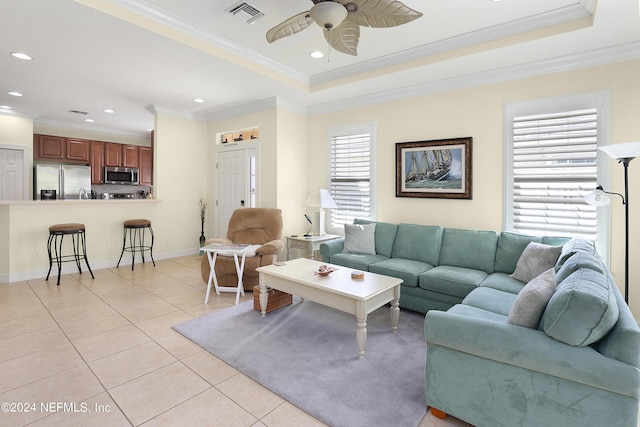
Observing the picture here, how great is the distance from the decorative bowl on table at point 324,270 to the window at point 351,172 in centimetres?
183

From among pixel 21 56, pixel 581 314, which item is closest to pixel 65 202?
pixel 21 56

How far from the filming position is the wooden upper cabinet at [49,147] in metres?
6.77

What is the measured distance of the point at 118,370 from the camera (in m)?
2.37

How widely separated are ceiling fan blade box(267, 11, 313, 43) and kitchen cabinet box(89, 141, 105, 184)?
7000mm

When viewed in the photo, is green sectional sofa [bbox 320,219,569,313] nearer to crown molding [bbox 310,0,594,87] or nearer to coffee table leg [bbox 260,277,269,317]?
coffee table leg [bbox 260,277,269,317]

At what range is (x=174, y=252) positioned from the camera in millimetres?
6219

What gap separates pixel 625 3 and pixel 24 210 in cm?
700

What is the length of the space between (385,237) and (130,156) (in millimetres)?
7063

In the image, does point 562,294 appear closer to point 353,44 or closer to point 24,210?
point 353,44

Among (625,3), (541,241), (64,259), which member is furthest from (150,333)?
(625,3)

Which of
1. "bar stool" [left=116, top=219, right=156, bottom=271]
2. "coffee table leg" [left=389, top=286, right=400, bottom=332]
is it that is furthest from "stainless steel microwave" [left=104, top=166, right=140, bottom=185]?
"coffee table leg" [left=389, top=286, right=400, bottom=332]

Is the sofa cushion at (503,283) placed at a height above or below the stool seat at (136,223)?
below

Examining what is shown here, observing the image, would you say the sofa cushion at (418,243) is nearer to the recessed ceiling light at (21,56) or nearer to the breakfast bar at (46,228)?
the breakfast bar at (46,228)

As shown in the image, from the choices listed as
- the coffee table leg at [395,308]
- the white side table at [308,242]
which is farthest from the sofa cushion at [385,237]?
the coffee table leg at [395,308]
